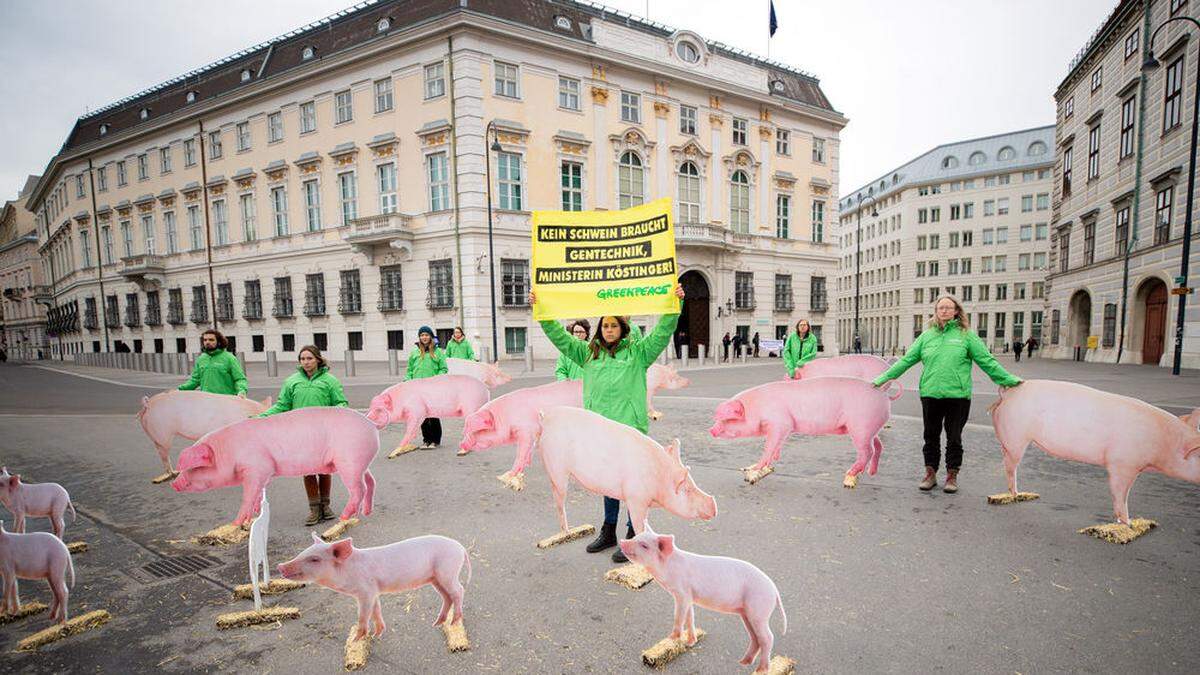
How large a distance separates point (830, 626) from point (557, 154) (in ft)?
79.0

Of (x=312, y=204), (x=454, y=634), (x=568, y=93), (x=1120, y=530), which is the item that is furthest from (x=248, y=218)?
(x=1120, y=530)

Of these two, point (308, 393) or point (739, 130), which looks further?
point (739, 130)

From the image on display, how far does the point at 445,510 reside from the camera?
492 centimetres

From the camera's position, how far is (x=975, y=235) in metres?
56.7

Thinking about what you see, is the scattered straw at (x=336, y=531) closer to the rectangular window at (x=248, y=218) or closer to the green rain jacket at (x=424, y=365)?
the green rain jacket at (x=424, y=365)

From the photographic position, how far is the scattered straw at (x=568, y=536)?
405 centimetres

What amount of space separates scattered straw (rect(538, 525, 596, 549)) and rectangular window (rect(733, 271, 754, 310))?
25.9m

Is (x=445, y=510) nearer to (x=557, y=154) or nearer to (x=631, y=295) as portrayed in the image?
(x=631, y=295)

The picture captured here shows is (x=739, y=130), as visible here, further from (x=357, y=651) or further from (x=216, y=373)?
(x=357, y=651)

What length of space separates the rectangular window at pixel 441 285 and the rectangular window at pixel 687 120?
47.4 feet

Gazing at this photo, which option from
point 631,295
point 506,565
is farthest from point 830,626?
point 631,295

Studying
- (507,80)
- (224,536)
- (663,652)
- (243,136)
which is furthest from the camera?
(243,136)

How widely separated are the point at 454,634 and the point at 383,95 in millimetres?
26765

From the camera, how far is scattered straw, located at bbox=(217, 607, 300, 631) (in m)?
3.00
